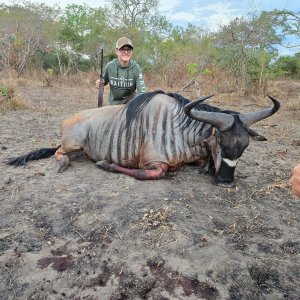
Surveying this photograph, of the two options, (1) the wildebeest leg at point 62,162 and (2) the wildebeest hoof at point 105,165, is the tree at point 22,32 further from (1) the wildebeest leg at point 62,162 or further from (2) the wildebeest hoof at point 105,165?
(2) the wildebeest hoof at point 105,165

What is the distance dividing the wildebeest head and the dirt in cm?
22

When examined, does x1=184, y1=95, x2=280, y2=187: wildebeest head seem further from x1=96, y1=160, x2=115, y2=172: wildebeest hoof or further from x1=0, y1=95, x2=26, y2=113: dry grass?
x1=0, y1=95, x2=26, y2=113: dry grass

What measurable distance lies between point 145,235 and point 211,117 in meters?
1.57

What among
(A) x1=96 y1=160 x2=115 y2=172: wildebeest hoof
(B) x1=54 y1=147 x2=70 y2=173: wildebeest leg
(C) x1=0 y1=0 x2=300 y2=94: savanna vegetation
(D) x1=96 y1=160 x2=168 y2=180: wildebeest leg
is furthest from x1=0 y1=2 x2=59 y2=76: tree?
(D) x1=96 y1=160 x2=168 y2=180: wildebeest leg

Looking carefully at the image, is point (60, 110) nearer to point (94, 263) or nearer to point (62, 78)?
point (94, 263)

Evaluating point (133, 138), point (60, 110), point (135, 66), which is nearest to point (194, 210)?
point (133, 138)

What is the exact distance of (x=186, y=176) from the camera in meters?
4.50

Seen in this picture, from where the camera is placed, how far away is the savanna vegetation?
15.2 meters

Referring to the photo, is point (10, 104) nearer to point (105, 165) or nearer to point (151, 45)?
point (105, 165)

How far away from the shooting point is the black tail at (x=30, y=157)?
4895 millimetres

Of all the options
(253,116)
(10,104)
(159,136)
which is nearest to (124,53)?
(159,136)

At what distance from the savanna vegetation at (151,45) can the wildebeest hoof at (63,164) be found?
33.9 feet

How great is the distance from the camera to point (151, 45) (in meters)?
23.6

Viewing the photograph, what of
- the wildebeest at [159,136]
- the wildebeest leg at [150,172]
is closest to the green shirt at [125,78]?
the wildebeest at [159,136]
